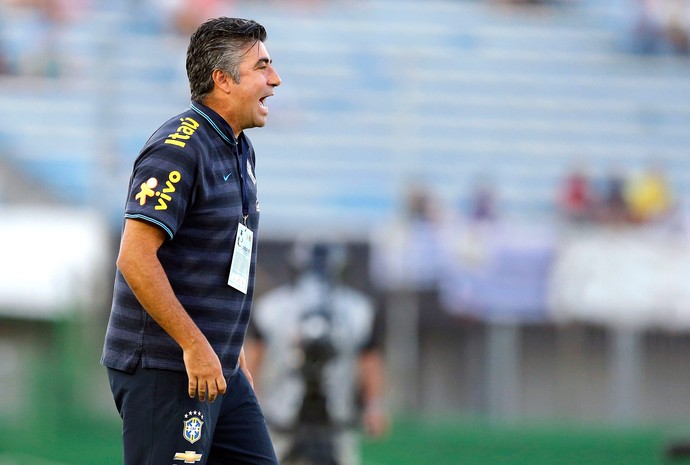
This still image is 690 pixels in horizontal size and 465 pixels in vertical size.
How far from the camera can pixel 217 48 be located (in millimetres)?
3561

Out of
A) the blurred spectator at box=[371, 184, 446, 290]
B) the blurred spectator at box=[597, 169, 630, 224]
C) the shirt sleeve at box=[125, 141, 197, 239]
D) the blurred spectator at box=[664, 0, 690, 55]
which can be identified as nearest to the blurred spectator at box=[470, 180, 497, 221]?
the blurred spectator at box=[371, 184, 446, 290]

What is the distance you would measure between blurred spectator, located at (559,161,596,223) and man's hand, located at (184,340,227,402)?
10.6 m

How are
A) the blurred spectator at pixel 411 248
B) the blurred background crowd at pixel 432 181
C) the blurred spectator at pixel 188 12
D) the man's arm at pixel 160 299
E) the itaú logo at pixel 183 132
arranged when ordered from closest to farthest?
the man's arm at pixel 160 299, the itaú logo at pixel 183 132, the blurred background crowd at pixel 432 181, the blurred spectator at pixel 411 248, the blurred spectator at pixel 188 12

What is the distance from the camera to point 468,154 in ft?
48.3

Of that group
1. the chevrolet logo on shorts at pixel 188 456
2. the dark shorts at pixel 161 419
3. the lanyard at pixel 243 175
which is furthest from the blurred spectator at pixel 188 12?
the chevrolet logo on shorts at pixel 188 456

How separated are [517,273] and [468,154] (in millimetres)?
2369

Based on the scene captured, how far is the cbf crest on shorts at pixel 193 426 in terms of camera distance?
3.45m

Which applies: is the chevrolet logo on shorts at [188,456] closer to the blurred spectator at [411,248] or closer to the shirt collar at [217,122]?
the shirt collar at [217,122]

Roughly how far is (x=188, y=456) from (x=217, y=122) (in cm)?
96

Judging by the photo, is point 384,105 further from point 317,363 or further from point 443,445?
point 317,363

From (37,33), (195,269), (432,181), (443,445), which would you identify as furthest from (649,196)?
(195,269)

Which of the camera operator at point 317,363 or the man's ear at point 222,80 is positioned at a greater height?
the man's ear at point 222,80

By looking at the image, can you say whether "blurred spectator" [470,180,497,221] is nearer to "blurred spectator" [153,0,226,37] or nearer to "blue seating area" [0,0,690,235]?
"blue seating area" [0,0,690,235]

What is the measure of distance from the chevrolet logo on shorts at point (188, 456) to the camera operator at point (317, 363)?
10.1 ft
